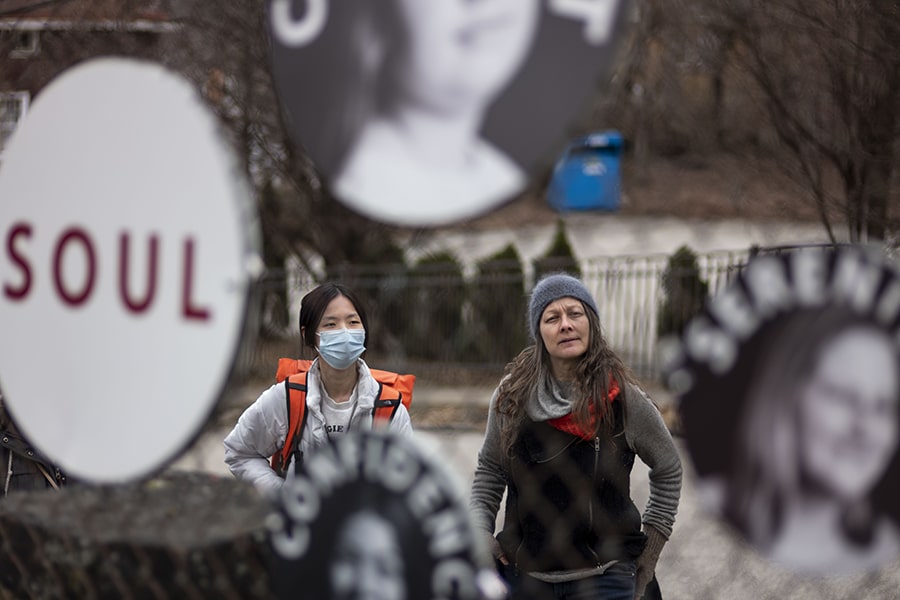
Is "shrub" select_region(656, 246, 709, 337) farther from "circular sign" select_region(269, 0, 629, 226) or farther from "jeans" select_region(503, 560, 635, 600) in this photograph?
"circular sign" select_region(269, 0, 629, 226)

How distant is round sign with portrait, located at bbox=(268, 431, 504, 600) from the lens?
174cm

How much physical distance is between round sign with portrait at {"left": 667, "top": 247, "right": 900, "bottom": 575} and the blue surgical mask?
1.24 metres

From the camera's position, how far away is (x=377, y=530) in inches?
71.0

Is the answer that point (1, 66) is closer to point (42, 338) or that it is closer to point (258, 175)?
point (42, 338)

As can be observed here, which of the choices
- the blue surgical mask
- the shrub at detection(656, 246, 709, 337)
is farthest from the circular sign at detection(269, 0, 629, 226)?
the shrub at detection(656, 246, 709, 337)

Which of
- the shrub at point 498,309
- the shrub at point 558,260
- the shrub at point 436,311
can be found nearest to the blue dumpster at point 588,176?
the shrub at point 558,260

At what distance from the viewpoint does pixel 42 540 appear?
2.74 m

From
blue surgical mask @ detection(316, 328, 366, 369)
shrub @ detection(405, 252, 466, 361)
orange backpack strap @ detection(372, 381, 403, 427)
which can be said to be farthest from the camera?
shrub @ detection(405, 252, 466, 361)

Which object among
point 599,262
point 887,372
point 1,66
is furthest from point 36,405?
point 599,262

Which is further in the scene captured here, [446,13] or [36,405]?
[36,405]

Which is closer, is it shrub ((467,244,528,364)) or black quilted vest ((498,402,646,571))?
black quilted vest ((498,402,646,571))

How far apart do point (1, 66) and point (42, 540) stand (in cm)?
117

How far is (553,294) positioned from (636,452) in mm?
506

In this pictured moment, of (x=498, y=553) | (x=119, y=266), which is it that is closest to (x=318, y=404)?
(x=498, y=553)
